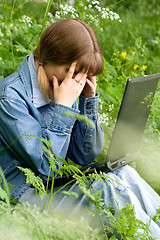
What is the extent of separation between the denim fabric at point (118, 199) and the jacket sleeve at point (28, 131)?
148mm

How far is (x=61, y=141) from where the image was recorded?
163cm

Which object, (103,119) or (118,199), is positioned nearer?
(118,199)

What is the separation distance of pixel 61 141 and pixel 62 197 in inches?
10.3

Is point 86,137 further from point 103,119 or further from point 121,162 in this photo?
point 103,119

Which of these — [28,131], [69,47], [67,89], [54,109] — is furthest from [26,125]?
[69,47]

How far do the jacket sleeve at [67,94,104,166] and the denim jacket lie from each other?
0.21 metres

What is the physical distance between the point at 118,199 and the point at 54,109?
51cm

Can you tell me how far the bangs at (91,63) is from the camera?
5.35ft

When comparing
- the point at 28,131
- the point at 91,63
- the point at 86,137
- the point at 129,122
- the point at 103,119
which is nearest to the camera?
the point at 28,131

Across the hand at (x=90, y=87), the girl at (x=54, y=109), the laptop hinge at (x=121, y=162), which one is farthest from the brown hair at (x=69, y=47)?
the laptop hinge at (x=121, y=162)

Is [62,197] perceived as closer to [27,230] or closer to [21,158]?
[21,158]

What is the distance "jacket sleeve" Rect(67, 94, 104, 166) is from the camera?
1.89m

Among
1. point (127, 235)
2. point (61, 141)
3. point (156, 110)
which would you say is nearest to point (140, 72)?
point (156, 110)

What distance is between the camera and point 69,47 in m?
1.60
